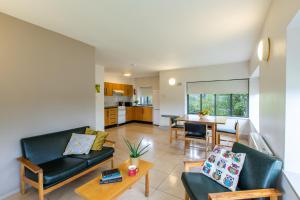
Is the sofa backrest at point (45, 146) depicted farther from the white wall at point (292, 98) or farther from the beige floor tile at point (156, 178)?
the white wall at point (292, 98)

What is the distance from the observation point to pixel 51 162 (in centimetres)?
213

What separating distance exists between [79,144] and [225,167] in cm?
227

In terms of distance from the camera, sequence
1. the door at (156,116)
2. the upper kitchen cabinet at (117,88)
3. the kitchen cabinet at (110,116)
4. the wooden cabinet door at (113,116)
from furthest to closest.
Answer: the door at (156,116), the upper kitchen cabinet at (117,88), the wooden cabinet door at (113,116), the kitchen cabinet at (110,116)

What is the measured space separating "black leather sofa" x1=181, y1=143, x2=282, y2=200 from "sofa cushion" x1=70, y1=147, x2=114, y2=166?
144 cm

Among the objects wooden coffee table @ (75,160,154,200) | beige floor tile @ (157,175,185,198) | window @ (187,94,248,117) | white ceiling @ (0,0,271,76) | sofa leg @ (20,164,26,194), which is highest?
white ceiling @ (0,0,271,76)

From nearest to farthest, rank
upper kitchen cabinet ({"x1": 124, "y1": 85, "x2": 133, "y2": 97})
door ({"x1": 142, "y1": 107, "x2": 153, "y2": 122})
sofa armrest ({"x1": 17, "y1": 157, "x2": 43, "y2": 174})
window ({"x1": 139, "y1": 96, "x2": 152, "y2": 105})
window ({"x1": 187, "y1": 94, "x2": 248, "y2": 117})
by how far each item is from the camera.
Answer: sofa armrest ({"x1": 17, "y1": 157, "x2": 43, "y2": 174}), window ({"x1": 187, "y1": 94, "x2": 248, "y2": 117}), door ({"x1": 142, "y1": 107, "x2": 153, "y2": 122}), upper kitchen cabinet ({"x1": 124, "y1": 85, "x2": 133, "y2": 97}), window ({"x1": 139, "y1": 96, "x2": 152, "y2": 105})

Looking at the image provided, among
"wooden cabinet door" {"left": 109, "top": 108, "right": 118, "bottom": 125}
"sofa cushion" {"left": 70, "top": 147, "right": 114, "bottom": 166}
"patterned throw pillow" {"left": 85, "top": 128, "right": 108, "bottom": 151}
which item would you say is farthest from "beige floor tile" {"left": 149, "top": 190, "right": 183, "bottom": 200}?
"wooden cabinet door" {"left": 109, "top": 108, "right": 118, "bottom": 125}

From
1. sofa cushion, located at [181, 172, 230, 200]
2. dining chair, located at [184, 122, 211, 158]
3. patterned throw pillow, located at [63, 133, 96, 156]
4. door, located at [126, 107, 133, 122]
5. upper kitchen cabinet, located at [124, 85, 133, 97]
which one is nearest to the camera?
sofa cushion, located at [181, 172, 230, 200]

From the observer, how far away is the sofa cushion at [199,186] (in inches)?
54.5

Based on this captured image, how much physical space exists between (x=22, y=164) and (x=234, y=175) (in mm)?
2705

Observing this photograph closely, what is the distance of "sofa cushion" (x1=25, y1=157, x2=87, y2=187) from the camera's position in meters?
1.76

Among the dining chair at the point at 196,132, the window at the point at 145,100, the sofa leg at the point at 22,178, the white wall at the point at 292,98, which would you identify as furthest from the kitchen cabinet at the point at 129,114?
the white wall at the point at 292,98

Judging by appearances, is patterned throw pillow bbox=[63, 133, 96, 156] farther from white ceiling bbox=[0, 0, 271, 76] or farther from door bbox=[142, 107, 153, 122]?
door bbox=[142, 107, 153, 122]

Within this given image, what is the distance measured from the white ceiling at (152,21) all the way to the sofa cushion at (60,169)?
216 centimetres
